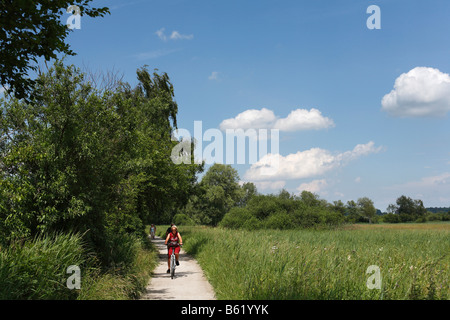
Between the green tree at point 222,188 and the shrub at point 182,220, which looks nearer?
the shrub at point 182,220

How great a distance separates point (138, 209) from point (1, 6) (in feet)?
63.4

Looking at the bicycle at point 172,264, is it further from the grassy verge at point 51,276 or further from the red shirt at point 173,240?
the grassy verge at point 51,276

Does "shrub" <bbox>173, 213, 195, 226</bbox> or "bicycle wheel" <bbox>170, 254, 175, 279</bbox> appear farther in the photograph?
"shrub" <bbox>173, 213, 195, 226</bbox>

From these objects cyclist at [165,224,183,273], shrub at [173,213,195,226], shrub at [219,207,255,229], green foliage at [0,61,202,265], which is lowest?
shrub at [173,213,195,226]

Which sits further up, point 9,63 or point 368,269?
point 9,63

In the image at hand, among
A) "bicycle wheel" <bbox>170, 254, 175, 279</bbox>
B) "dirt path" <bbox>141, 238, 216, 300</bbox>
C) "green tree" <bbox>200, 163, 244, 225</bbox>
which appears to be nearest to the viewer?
"dirt path" <bbox>141, 238, 216, 300</bbox>

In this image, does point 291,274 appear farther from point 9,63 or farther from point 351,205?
point 351,205

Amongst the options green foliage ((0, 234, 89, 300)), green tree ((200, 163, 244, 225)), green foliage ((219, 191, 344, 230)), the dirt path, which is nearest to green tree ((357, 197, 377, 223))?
green tree ((200, 163, 244, 225))

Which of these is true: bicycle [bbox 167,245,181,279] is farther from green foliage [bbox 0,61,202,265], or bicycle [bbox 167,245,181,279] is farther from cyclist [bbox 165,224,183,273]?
green foliage [bbox 0,61,202,265]

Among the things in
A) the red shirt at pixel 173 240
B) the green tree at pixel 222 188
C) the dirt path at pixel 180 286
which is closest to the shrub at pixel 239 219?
the green tree at pixel 222 188
